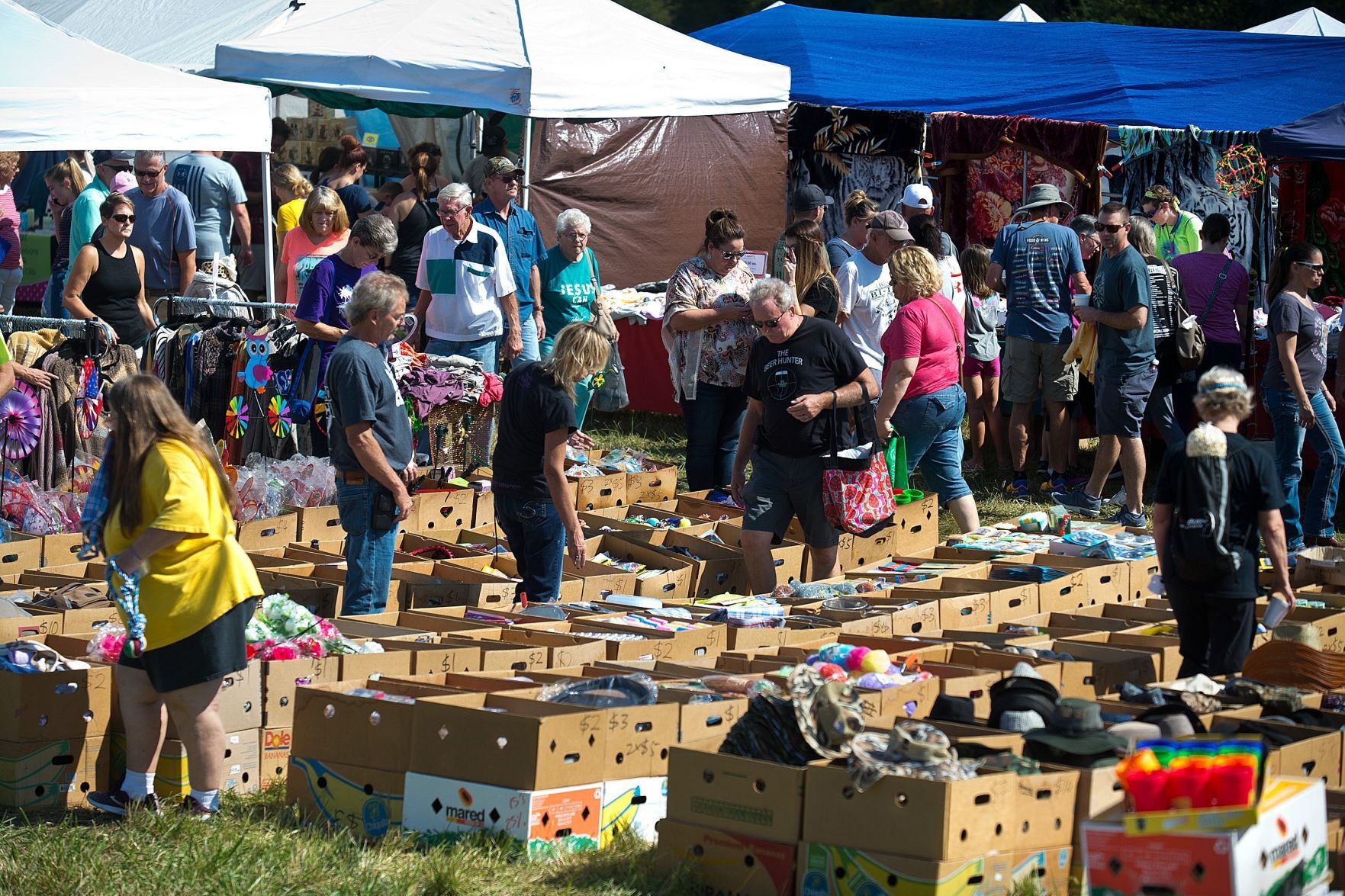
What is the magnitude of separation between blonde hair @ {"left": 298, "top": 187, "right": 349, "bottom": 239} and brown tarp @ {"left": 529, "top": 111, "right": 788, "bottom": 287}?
2.61 m

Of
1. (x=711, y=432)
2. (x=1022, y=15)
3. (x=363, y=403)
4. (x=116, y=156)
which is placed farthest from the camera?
(x=1022, y=15)

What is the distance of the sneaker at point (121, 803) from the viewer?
4875mm

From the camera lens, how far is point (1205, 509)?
→ 212 inches

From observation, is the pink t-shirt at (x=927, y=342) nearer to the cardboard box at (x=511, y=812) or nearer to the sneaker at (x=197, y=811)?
the cardboard box at (x=511, y=812)

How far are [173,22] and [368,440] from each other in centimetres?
1114

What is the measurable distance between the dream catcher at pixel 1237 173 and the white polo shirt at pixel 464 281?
715cm

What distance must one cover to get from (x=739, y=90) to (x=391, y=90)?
257 cm

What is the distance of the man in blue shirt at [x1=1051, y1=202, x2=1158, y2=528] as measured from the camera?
931 cm

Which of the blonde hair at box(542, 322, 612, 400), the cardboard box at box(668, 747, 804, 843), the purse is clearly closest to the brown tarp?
the purse

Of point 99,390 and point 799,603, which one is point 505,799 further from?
point 99,390

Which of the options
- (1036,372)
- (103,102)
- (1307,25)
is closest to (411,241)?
(103,102)

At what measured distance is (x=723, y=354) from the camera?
354 inches

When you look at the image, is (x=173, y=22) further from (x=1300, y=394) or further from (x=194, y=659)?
(x=194, y=659)

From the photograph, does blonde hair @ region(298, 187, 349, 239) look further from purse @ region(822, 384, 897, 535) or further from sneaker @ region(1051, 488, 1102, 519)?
sneaker @ region(1051, 488, 1102, 519)
